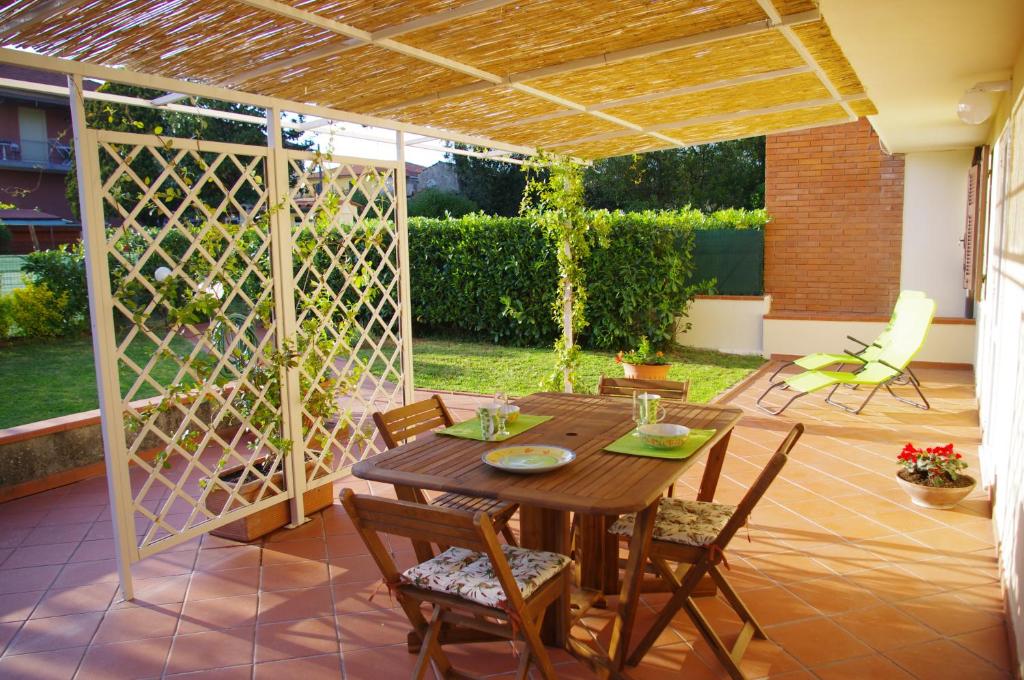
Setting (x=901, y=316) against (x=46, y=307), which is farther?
(x=46, y=307)

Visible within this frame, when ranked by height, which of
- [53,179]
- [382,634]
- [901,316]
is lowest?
[382,634]

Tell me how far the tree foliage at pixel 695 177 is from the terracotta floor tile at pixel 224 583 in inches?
569

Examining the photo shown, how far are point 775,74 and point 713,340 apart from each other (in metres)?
5.58

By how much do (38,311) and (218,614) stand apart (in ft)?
28.0

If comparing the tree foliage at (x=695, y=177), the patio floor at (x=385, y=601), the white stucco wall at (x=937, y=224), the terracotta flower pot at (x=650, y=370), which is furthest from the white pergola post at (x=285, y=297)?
the tree foliage at (x=695, y=177)

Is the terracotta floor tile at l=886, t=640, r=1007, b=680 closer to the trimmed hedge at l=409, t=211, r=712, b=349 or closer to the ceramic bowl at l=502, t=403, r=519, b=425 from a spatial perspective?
the ceramic bowl at l=502, t=403, r=519, b=425

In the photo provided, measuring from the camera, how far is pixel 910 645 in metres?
2.60

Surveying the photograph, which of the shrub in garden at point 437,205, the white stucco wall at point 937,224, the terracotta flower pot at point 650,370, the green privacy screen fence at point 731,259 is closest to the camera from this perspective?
the terracotta flower pot at point 650,370

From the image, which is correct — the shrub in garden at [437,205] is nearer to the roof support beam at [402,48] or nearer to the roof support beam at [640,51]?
the roof support beam at [402,48]

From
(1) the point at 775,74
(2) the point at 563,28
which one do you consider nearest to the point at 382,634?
(2) the point at 563,28

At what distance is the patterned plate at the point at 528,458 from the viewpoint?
7.78 ft

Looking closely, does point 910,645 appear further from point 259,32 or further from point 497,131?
point 497,131

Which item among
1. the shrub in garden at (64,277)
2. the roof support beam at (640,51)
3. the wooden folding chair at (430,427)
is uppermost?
the roof support beam at (640,51)

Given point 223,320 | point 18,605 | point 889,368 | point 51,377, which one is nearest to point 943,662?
point 223,320
